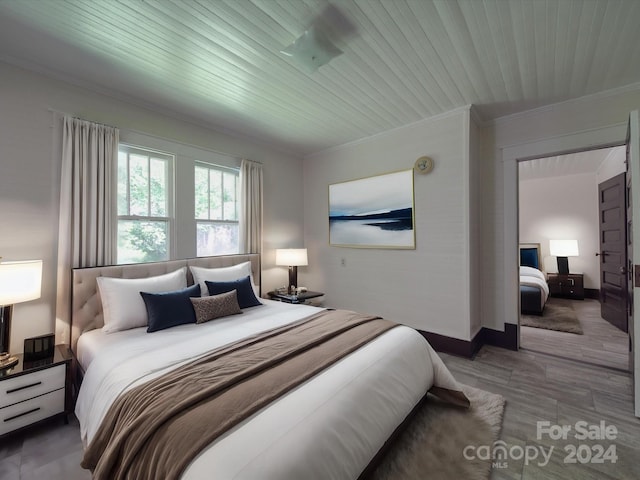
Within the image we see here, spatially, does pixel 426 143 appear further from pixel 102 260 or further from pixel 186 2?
pixel 102 260

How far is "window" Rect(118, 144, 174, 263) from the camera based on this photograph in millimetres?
2801

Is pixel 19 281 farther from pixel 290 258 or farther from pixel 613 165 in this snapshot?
pixel 613 165

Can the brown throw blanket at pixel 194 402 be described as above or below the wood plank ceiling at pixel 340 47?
below

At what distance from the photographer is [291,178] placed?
4.47 metres

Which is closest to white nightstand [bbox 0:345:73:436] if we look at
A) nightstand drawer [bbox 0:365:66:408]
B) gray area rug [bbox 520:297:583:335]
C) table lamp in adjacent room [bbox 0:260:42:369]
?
nightstand drawer [bbox 0:365:66:408]

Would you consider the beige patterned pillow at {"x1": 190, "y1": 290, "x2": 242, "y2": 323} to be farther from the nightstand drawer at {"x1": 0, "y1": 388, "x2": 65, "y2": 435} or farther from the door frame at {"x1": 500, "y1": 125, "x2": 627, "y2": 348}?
the door frame at {"x1": 500, "y1": 125, "x2": 627, "y2": 348}

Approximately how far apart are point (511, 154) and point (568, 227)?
465cm

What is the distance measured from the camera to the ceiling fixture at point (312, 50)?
73.6 inches

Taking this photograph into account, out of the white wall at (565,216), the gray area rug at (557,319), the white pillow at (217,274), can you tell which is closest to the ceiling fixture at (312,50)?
the white pillow at (217,274)

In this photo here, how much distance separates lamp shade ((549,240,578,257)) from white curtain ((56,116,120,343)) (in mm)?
8010

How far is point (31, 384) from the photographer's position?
1.86 meters

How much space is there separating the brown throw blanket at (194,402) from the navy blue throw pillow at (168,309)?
0.59 metres

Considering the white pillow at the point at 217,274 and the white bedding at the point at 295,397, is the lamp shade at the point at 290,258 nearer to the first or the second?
the white pillow at the point at 217,274

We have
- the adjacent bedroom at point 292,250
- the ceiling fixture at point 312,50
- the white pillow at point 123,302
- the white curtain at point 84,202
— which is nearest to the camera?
the adjacent bedroom at point 292,250
